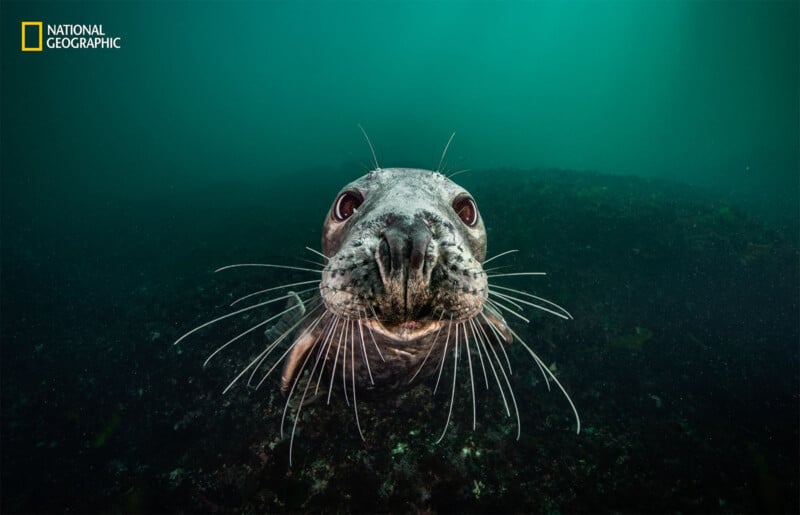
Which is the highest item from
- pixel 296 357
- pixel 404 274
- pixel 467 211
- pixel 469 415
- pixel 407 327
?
pixel 467 211

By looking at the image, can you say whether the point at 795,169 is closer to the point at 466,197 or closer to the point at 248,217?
the point at 466,197

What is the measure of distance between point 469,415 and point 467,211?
2.50 m

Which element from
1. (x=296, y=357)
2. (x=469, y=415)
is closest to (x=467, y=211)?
(x=296, y=357)

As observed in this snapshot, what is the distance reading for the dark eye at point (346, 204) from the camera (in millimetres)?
2098

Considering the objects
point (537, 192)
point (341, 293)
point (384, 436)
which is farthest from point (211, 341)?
point (537, 192)

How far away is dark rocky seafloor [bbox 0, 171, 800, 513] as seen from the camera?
111 inches

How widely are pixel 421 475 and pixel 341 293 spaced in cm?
248

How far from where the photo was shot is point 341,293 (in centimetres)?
130

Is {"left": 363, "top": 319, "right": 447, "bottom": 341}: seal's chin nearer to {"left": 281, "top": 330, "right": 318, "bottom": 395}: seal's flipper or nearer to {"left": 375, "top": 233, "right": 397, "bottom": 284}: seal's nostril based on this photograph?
{"left": 375, "top": 233, "right": 397, "bottom": 284}: seal's nostril

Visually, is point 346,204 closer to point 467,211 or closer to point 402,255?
point 467,211

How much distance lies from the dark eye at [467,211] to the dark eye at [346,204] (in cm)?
72

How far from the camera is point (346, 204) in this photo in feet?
7.00

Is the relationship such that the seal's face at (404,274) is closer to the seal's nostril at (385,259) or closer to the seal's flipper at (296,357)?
the seal's nostril at (385,259)

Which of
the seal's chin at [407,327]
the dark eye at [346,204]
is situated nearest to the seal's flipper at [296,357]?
the dark eye at [346,204]
